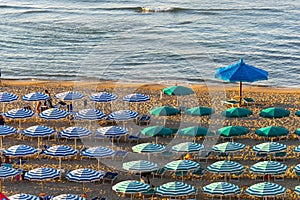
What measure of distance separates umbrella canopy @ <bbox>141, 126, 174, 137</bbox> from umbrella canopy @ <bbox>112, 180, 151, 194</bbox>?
494cm

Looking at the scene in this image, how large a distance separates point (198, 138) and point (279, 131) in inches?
126

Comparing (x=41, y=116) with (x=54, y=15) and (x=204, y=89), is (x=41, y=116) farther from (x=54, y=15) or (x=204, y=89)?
(x=54, y=15)

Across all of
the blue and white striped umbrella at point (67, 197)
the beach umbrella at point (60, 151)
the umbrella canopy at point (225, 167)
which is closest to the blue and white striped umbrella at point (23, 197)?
the blue and white striped umbrella at point (67, 197)

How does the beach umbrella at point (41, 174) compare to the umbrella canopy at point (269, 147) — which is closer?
the beach umbrella at point (41, 174)

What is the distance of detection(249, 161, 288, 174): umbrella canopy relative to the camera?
2692 centimetres

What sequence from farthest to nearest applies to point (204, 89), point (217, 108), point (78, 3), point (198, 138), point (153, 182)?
point (78, 3)
point (204, 89)
point (217, 108)
point (198, 138)
point (153, 182)

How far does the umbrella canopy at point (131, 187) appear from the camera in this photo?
25.5m

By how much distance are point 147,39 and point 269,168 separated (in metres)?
30.2

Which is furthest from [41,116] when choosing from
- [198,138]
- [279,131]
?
[279,131]

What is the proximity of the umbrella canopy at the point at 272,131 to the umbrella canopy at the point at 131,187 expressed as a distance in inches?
250

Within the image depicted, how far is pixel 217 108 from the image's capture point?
3591cm

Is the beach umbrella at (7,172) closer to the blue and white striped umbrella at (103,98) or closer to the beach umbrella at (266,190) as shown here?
the beach umbrella at (266,190)

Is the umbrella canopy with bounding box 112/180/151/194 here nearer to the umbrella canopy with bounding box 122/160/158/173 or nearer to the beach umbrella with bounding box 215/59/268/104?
the umbrella canopy with bounding box 122/160/158/173

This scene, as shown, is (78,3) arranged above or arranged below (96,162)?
above
